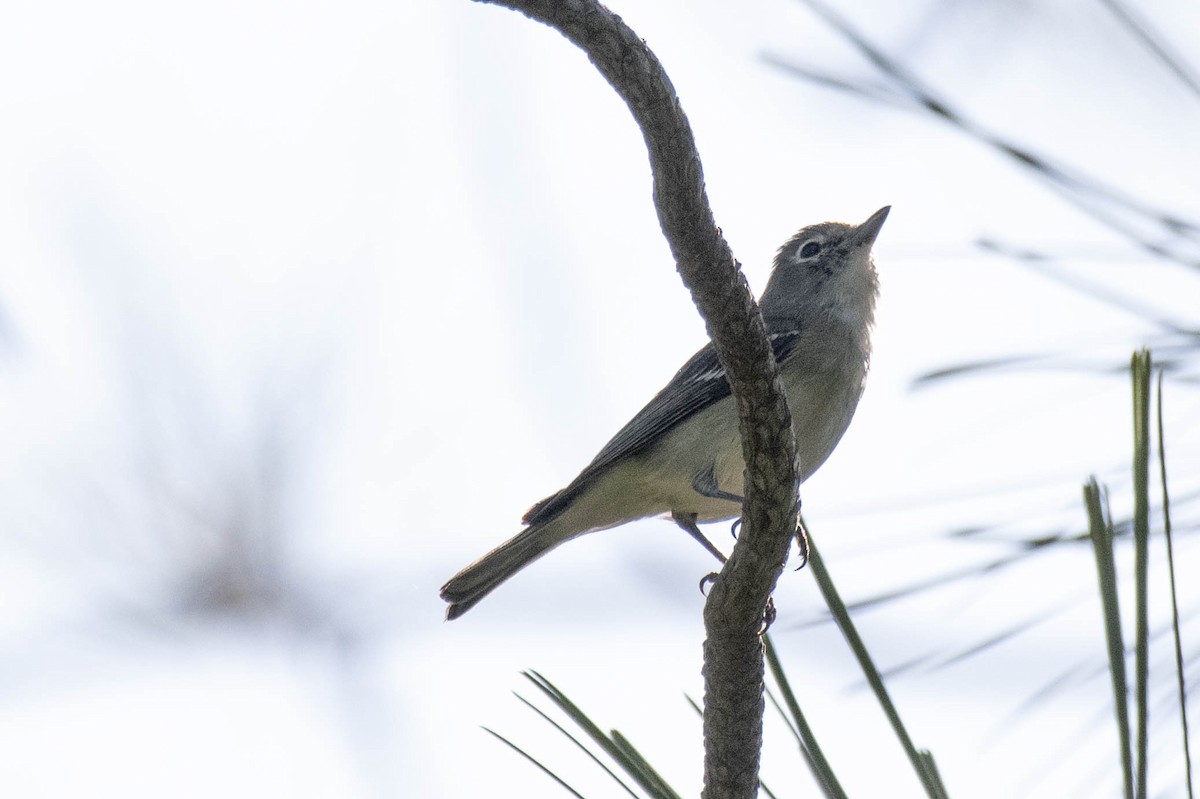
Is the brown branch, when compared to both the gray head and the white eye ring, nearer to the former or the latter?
the gray head

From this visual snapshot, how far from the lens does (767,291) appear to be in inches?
243

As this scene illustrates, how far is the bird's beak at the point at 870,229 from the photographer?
18.6 feet

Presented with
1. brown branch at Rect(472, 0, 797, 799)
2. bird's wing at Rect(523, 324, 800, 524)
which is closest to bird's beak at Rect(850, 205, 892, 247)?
bird's wing at Rect(523, 324, 800, 524)

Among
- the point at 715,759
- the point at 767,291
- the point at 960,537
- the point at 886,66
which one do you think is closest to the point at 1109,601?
the point at 960,537

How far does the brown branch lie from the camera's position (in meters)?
1.82

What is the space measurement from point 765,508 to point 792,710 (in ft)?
2.50

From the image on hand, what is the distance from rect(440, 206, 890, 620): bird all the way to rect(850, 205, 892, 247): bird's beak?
2.48 feet

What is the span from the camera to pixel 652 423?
4699 mm

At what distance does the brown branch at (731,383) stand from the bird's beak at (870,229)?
11.0ft

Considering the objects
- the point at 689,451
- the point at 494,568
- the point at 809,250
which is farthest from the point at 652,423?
the point at 809,250

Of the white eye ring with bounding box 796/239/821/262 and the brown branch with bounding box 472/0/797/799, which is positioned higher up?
the white eye ring with bounding box 796/239/821/262

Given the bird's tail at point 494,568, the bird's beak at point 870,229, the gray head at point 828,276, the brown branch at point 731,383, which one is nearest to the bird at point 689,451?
the bird's tail at point 494,568

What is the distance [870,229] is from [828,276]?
1.13 feet

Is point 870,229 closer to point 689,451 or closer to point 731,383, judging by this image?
point 689,451
